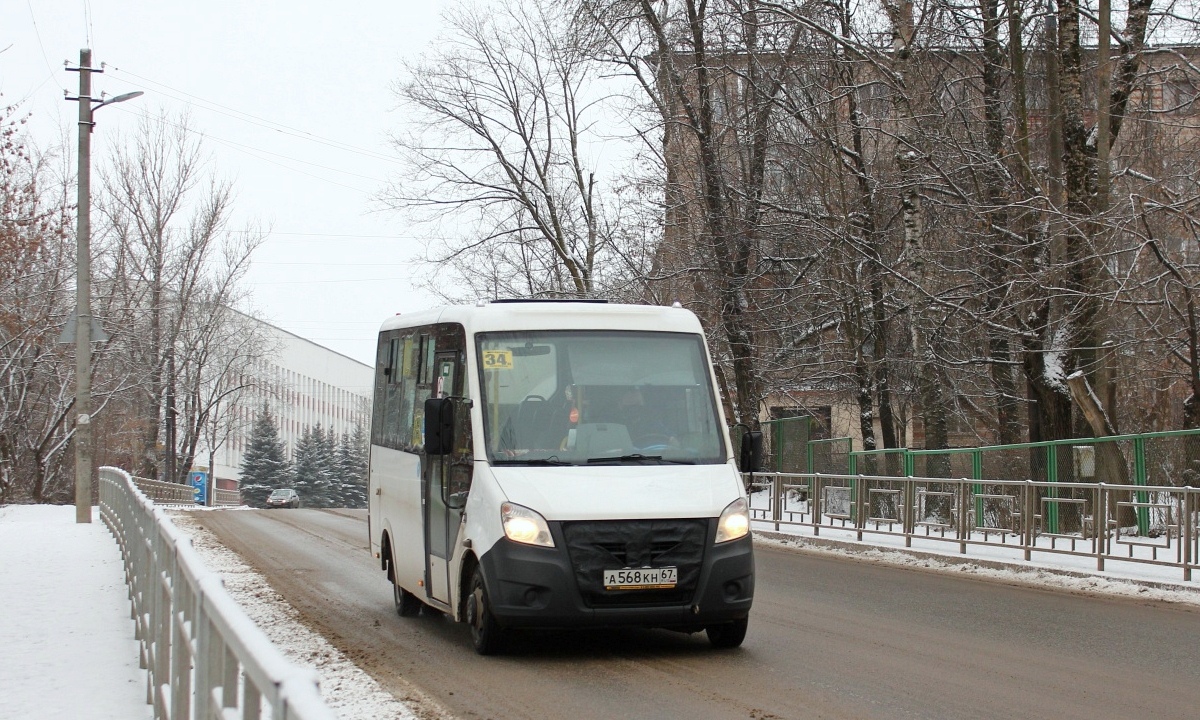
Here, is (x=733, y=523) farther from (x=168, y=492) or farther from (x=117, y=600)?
(x=168, y=492)

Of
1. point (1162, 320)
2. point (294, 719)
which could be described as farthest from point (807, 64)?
point (294, 719)

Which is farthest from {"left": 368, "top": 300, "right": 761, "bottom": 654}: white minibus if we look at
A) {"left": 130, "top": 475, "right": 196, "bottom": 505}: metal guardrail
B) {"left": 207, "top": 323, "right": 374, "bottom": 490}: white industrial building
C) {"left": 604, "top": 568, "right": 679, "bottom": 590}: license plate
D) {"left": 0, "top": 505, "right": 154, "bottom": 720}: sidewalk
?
{"left": 207, "top": 323, "right": 374, "bottom": 490}: white industrial building

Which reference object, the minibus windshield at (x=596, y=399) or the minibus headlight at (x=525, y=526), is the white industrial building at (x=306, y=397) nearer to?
the minibus windshield at (x=596, y=399)

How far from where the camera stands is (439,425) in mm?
10148

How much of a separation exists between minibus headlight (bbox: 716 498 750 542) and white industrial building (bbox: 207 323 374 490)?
3308 inches

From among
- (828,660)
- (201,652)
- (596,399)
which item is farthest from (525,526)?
(201,652)

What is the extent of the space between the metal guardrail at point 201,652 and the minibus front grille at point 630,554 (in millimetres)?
2823

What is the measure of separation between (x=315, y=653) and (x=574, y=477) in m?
2.27

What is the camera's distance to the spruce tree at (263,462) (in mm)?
95438

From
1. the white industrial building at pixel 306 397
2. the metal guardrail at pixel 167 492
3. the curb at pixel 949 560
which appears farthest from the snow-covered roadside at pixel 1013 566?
the white industrial building at pixel 306 397

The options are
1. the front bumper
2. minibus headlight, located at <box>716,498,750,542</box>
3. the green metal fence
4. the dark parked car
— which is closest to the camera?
the front bumper

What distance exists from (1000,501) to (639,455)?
35.4 feet

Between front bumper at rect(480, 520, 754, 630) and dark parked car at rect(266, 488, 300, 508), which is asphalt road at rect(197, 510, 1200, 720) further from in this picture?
dark parked car at rect(266, 488, 300, 508)

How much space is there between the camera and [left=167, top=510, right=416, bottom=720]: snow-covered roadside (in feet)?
24.9
